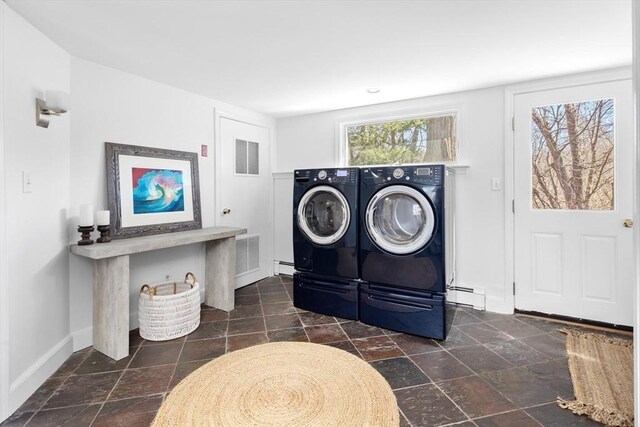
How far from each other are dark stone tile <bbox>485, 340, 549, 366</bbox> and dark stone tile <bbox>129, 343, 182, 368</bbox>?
226 cm

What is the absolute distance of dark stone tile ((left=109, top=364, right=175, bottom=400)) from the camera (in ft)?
6.08

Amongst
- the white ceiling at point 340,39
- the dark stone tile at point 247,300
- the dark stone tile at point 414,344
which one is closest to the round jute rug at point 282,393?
the dark stone tile at point 414,344

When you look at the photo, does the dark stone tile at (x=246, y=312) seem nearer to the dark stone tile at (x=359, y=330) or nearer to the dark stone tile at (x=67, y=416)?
the dark stone tile at (x=359, y=330)

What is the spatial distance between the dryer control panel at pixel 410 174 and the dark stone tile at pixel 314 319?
1.31m

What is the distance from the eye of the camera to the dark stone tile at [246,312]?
→ 9.84 feet

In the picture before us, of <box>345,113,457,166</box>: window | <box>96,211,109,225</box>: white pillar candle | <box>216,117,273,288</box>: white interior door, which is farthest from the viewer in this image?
<box>216,117,273,288</box>: white interior door

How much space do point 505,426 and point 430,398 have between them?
14.4 inches

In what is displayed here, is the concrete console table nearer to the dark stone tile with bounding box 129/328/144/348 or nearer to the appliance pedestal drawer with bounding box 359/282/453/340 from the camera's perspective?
the dark stone tile with bounding box 129/328/144/348

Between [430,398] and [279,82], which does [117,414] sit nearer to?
[430,398]

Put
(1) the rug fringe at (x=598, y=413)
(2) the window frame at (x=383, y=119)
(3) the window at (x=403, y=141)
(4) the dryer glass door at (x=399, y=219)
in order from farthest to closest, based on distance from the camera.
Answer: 1. (3) the window at (x=403, y=141)
2. (2) the window frame at (x=383, y=119)
3. (4) the dryer glass door at (x=399, y=219)
4. (1) the rug fringe at (x=598, y=413)

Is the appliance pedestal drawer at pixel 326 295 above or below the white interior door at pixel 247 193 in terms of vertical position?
below

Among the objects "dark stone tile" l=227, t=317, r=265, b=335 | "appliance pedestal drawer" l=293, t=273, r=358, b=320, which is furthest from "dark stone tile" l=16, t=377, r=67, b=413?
"appliance pedestal drawer" l=293, t=273, r=358, b=320

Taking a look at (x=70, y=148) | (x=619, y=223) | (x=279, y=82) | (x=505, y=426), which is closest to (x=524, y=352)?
(x=505, y=426)

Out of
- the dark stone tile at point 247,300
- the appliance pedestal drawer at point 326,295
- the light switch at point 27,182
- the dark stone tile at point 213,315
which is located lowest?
the dark stone tile at point 213,315
